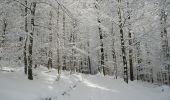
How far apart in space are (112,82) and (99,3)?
34.3ft

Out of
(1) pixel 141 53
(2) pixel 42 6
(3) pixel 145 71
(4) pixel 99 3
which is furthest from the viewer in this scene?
(3) pixel 145 71

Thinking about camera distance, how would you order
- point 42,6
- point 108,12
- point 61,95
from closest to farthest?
point 61,95, point 42,6, point 108,12

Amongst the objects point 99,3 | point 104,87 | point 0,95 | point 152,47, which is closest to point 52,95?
point 0,95

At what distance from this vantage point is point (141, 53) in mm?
34281

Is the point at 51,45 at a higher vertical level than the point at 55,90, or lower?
higher

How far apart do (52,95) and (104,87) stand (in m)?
6.57

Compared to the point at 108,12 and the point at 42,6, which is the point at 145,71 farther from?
the point at 42,6

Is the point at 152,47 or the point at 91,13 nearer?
the point at 91,13

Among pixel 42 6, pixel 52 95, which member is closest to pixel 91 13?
pixel 42 6

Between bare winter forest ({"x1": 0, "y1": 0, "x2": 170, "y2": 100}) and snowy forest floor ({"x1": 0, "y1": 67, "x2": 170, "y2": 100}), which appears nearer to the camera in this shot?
snowy forest floor ({"x1": 0, "y1": 67, "x2": 170, "y2": 100})

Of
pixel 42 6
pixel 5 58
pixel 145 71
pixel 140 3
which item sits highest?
pixel 140 3

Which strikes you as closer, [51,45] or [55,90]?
[55,90]

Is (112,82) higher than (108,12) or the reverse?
the reverse

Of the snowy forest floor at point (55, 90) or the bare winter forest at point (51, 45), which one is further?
the bare winter forest at point (51, 45)
